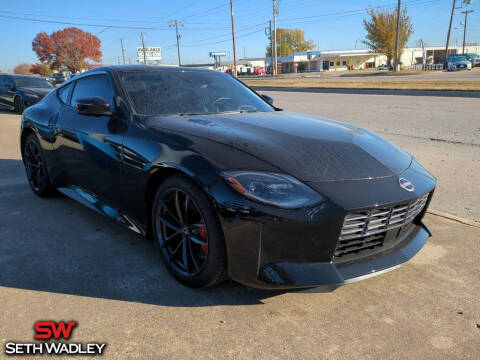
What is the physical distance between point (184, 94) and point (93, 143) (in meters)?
0.86

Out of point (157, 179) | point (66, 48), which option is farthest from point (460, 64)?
point (66, 48)

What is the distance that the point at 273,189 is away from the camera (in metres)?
2.16

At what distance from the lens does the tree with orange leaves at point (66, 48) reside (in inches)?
2544

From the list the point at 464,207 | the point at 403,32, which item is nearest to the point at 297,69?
the point at 403,32

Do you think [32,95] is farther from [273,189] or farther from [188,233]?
[273,189]

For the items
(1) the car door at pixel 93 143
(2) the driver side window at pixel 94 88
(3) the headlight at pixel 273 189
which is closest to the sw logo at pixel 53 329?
(1) the car door at pixel 93 143

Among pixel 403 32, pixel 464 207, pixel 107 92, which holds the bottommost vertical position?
pixel 464 207

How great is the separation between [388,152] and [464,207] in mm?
1772

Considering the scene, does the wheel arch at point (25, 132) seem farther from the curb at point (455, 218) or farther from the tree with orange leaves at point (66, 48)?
the tree with orange leaves at point (66, 48)

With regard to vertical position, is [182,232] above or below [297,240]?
below

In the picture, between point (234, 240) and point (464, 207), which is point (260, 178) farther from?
point (464, 207)

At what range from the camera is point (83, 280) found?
8.94 ft

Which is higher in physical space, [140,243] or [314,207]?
[314,207]

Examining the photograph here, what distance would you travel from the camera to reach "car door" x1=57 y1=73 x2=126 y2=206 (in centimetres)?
308
